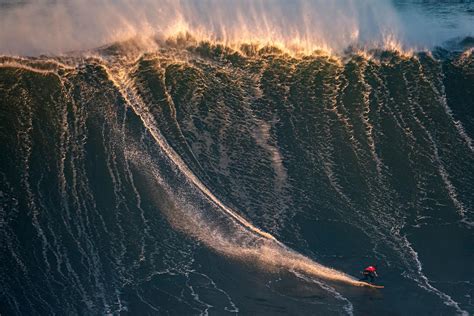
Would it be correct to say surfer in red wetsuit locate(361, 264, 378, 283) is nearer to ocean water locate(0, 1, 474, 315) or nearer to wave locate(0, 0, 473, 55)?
ocean water locate(0, 1, 474, 315)

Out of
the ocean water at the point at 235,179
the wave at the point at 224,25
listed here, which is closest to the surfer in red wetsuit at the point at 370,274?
the ocean water at the point at 235,179

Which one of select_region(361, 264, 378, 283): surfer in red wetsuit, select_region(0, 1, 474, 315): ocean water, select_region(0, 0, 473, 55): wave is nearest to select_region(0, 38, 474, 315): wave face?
select_region(0, 1, 474, 315): ocean water

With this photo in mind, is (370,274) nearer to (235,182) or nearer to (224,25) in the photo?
(235,182)

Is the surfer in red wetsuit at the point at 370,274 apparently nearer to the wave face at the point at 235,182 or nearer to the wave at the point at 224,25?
the wave face at the point at 235,182

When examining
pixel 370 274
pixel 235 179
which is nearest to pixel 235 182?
pixel 235 179

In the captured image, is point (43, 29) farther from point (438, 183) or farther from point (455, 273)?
point (455, 273)

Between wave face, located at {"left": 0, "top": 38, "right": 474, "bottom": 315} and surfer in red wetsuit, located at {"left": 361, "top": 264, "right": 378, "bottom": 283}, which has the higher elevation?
wave face, located at {"left": 0, "top": 38, "right": 474, "bottom": 315}
